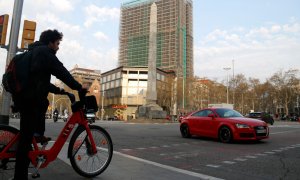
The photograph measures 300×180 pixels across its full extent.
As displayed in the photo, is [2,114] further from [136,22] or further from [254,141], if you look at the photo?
[136,22]

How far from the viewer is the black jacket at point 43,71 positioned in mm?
4227

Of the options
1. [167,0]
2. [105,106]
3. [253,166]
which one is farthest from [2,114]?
[105,106]

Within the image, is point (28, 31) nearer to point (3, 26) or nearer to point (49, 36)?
point (3, 26)

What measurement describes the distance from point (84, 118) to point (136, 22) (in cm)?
Answer: 10088

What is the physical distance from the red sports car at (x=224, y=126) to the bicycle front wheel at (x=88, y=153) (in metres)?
7.55

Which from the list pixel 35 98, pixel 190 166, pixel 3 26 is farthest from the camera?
pixel 3 26

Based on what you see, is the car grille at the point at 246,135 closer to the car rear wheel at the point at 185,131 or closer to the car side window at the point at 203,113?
the car side window at the point at 203,113

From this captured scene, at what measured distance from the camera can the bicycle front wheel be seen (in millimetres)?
4820

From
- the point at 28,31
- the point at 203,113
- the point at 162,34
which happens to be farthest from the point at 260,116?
the point at 162,34

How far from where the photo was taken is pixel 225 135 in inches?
476

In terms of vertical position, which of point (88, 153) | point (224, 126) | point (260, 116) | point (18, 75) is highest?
point (260, 116)

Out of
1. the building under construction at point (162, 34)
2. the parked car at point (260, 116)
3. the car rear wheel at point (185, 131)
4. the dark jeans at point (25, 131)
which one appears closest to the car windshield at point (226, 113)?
the car rear wheel at point (185, 131)

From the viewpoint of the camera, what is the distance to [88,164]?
4.97 metres

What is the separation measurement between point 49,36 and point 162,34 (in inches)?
4266
